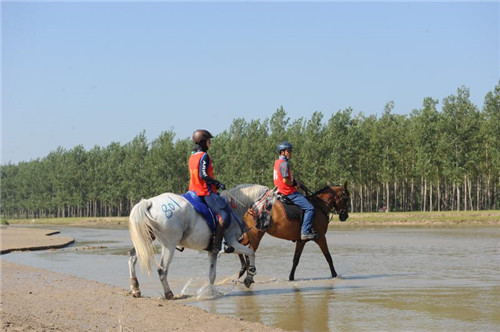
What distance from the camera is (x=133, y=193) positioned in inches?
4001

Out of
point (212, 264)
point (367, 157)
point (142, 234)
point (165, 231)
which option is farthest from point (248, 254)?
point (367, 157)

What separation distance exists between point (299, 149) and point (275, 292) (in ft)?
204

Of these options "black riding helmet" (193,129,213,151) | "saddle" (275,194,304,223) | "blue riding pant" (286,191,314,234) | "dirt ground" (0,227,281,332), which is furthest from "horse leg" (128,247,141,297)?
"blue riding pant" (286,191,314,234)

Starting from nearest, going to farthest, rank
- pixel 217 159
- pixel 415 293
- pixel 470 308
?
pixel 470 308 < pixel 415 293 < pixel 217 159

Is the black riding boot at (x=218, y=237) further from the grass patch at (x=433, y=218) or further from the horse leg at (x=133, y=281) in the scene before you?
the grass patch at (x=433, y=218)

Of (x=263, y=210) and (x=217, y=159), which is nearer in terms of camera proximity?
(x=263, y=210)

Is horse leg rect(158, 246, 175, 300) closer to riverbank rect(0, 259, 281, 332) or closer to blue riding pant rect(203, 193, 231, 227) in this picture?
riverbank rect(0, 259, 281, 332)

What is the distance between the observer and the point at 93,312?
9.90 metres

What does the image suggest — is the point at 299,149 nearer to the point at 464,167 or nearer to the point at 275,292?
the point at 464,167

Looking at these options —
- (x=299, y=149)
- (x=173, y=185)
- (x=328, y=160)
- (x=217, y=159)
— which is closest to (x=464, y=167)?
(x=328, y=160)

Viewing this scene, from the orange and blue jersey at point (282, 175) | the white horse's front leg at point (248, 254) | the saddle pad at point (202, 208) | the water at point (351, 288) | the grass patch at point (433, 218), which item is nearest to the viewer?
the water at point (351, 288)

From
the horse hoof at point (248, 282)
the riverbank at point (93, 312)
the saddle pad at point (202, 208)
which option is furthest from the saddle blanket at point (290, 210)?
the riverbank at point (93, 312)

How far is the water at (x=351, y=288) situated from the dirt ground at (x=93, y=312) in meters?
0.71

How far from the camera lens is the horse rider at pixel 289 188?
45.9 ft
